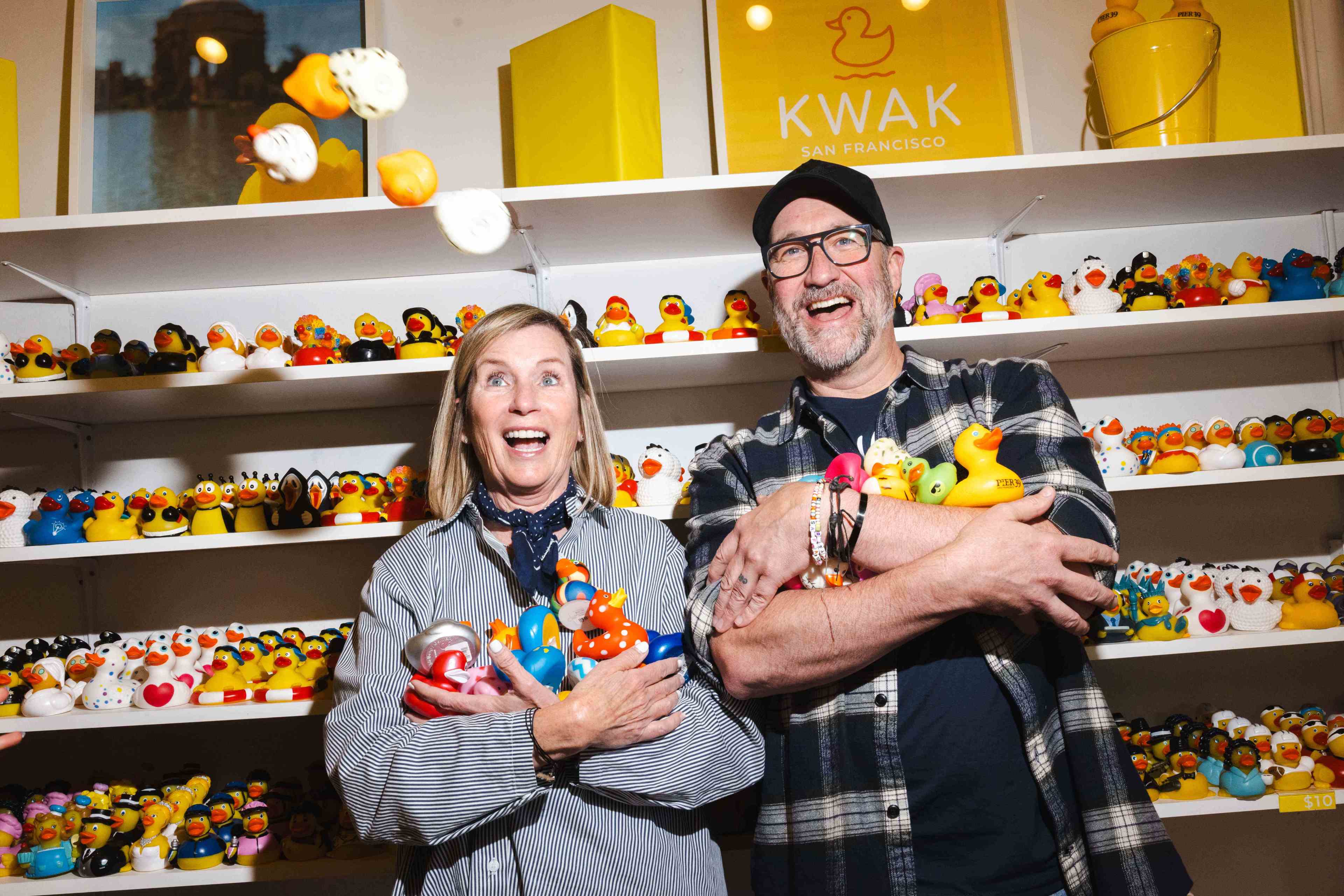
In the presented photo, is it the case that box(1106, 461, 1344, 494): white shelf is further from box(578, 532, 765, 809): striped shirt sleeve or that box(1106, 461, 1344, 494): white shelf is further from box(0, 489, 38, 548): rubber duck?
box(0, 489, 38, 548): rubber duck

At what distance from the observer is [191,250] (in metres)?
2.27

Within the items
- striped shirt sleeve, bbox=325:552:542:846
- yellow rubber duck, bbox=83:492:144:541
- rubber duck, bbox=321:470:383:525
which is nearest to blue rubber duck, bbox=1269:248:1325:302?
striped shirt sleeve, bbox=325:552:542:846

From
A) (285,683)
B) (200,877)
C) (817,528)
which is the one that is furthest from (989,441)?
(200,877)

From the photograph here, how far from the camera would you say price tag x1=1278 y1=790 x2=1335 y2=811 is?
2041 millimetres

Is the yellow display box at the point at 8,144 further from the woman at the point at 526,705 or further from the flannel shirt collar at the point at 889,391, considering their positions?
the flannel shirt collar at the point at 889,391

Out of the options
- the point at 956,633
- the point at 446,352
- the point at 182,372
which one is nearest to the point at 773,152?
the point at 446,352

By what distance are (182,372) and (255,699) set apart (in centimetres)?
86

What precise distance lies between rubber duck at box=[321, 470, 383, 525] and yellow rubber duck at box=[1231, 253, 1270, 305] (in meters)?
2.31

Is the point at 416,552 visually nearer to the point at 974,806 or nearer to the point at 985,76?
the point at 974,806

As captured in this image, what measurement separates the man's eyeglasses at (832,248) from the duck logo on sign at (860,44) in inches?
37.1

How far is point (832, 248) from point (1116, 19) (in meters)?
1.29

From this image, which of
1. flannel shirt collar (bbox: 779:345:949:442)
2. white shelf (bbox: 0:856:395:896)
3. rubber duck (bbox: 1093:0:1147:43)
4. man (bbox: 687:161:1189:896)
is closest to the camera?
man (bbox: 687:161:1189:896)

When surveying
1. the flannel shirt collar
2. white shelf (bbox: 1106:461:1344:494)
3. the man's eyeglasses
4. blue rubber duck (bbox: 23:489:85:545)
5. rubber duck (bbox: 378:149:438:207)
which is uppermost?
rubber duck (bbox: 378:149:438:207)

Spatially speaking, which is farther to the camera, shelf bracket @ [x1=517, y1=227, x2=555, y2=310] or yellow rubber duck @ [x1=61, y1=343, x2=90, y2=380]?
shelf bracket @ [x1=517, y1=227, x2=555, y2=310]
